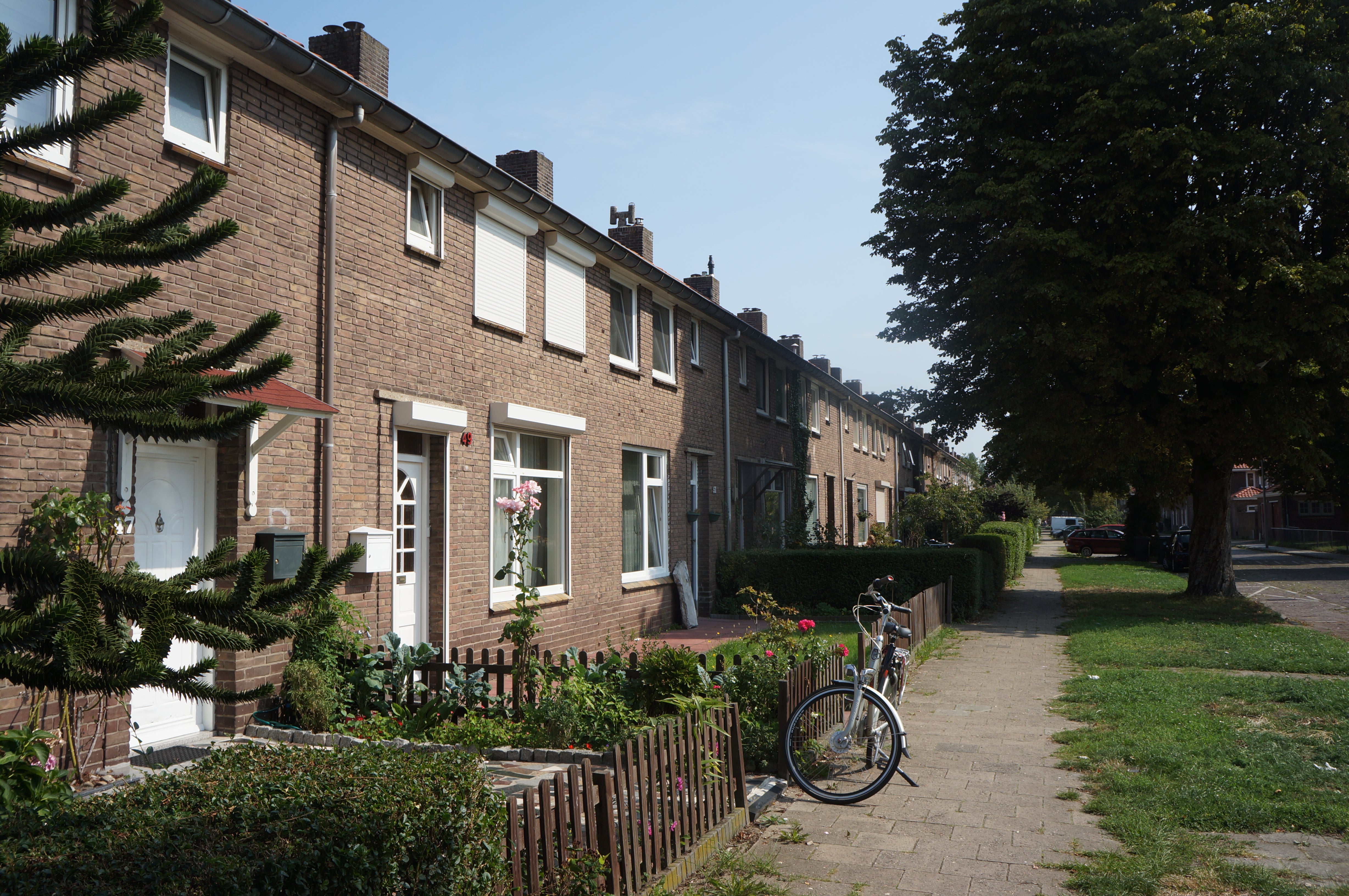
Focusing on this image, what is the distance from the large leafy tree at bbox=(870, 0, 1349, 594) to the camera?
54.4 feet

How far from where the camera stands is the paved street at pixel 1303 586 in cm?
1811

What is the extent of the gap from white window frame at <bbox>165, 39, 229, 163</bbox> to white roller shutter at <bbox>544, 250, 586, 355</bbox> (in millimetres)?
5396

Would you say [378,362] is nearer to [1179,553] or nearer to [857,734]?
[857,734]

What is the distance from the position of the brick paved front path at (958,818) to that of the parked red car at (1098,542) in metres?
40.6

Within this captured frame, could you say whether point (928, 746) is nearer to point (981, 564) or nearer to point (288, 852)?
point (288, 852)

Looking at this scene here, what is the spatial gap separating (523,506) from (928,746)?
3977 millimetres

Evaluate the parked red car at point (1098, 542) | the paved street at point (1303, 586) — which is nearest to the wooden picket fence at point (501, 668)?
the paved street at point (1303, 586)

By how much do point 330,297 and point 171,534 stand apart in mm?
2570

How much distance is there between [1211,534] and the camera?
20.0 m

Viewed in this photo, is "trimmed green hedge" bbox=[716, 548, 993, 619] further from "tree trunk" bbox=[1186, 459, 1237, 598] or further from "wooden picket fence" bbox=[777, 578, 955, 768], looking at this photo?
"tree trunk" bbox=[1186, 459, 1237, 598]

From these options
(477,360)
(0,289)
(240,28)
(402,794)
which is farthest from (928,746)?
(240,28)

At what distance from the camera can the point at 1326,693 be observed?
31.9 feet

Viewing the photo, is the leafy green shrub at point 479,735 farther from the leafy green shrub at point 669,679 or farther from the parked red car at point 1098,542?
the parked red car at point 1098,542

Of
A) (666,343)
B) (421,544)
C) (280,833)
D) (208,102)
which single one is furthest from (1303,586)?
(280,833)
